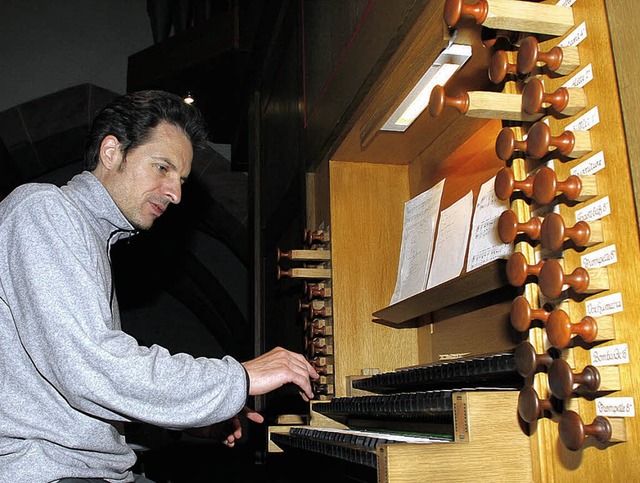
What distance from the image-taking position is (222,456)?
776cm

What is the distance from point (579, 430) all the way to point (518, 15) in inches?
26.2

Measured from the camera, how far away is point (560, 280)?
108 centimetres

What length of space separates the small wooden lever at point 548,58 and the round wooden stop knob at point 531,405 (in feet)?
1.71

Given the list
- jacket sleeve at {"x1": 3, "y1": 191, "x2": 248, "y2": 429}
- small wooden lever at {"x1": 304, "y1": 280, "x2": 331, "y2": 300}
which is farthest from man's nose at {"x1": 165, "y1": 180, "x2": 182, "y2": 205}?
small wooden lever at {"x1": 304, "y1": 280, "x2": 331, "y2": 300}

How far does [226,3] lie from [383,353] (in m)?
5.64

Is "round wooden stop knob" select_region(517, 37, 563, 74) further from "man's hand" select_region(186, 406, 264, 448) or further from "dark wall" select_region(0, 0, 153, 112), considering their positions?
"dark wall" select_region(0, 0, 153, 112)

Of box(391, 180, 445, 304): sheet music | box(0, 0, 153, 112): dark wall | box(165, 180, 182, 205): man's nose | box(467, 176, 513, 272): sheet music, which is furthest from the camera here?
box(0, 0, 153, 112): dark wall

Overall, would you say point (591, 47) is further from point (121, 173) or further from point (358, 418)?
point (358, 418)

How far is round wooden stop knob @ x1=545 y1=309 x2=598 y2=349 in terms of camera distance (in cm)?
108

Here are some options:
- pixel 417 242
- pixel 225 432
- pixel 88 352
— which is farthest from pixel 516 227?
pixel 225 432

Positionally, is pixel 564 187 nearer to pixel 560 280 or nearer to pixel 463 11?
pixel 560 280

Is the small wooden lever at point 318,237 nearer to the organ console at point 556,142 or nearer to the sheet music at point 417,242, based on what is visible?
the sheet music at point 417,242

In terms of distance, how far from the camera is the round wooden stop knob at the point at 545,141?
1.13 metres

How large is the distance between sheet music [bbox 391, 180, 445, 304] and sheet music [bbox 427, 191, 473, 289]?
2.3 inches
